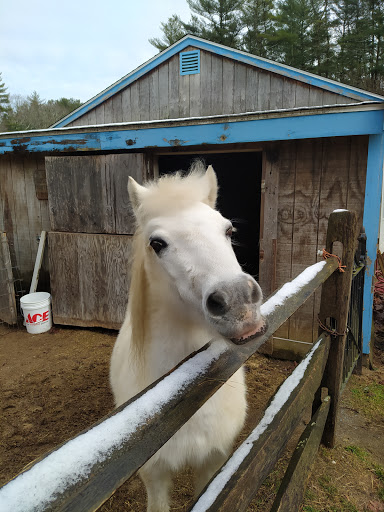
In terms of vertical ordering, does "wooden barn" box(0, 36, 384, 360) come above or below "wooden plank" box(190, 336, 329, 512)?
above

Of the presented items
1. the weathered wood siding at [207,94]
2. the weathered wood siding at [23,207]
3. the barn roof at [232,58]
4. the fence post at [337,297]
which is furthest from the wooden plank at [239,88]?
the fence post at [337,297]

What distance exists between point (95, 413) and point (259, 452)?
2.39 m

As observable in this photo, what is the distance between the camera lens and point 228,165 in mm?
7156

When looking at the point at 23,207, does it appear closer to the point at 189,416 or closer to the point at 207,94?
the point at 207,94

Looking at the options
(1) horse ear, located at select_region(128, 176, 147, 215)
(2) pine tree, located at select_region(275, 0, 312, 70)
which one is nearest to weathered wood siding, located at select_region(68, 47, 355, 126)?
(1) horse ear, located at select_region(128, 176, 147, 215)

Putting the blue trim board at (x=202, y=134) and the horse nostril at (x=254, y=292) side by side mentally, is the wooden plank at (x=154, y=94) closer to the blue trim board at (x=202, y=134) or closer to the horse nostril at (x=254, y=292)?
the blue trim board at (x=202, y=134)

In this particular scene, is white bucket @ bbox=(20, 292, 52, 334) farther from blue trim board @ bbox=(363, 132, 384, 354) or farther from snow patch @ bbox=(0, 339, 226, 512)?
snow patch @ bbox=(0, 339, 226, 512)

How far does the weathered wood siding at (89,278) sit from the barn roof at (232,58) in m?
3.43

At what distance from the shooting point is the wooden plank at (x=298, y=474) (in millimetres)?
1331

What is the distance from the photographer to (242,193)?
742 cm

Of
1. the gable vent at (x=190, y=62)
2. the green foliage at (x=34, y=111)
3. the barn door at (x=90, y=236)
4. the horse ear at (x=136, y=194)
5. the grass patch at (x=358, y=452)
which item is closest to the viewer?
the horse ear at (x=136, y=194)

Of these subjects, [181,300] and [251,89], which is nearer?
[181,300]

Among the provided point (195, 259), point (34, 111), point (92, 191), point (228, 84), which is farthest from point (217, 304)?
point (34, 111)

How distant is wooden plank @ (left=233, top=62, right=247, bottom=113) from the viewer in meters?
5.51
